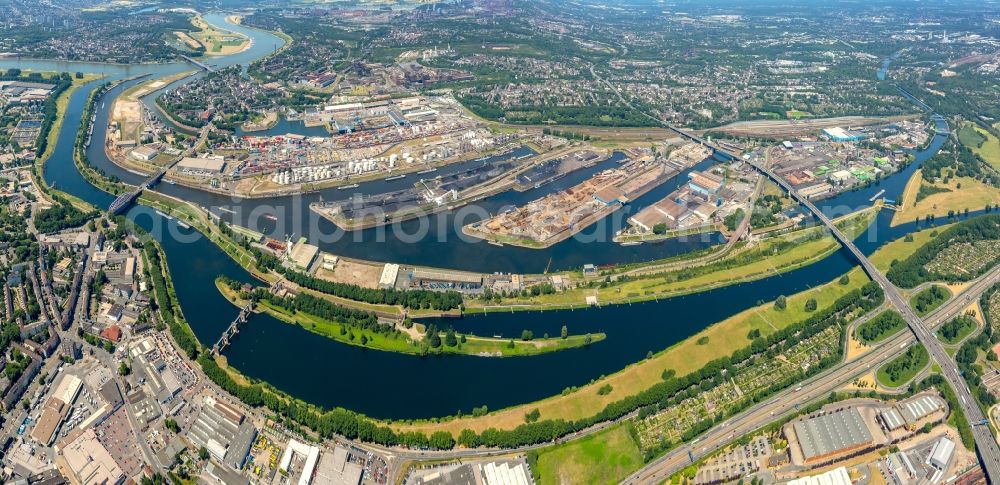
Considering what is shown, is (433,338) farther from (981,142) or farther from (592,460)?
(981,142)

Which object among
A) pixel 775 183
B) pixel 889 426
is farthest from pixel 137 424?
pixel 775 183

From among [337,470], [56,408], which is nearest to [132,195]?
[56,408]

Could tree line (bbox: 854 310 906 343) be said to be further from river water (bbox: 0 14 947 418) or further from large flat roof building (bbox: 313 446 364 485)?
large flat roof building (bbox: 313 446 364 485)

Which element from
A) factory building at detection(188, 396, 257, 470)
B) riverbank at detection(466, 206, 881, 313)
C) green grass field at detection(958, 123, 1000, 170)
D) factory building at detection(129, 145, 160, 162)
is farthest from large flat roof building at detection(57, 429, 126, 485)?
green grass field at detection(958, 123, 1000, 170)

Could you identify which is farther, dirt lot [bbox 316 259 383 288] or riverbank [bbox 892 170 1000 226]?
riverbank [bbox 892 170 1000 226]

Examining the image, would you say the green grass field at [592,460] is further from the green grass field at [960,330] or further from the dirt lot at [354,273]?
the green grass field at [960,330]

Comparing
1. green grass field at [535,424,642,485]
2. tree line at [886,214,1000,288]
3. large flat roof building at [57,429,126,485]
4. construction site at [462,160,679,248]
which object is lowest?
large flat roof building at [57,429,126,485]

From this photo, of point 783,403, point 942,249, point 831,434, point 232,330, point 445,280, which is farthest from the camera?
point 942,249
